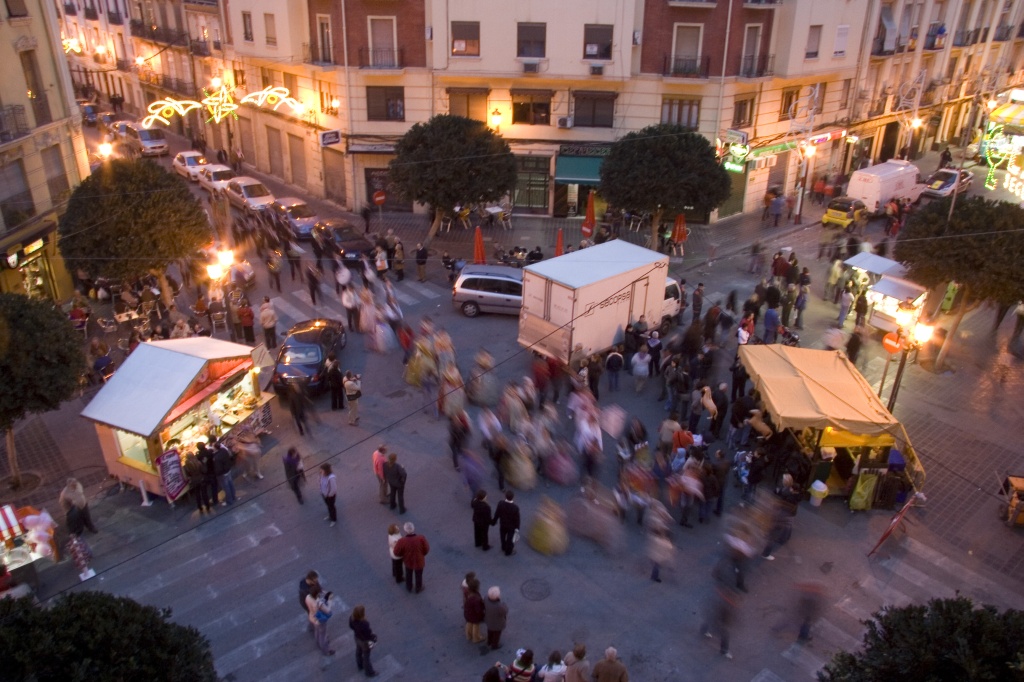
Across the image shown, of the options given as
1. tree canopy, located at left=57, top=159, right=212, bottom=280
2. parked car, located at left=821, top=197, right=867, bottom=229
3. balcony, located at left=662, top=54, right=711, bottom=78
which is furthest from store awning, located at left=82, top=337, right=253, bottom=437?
parked car, located at left=821, top=197, right=867, bottom=229

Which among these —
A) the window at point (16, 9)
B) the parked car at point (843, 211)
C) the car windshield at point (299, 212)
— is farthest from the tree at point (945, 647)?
the parked car at point (843, 211)

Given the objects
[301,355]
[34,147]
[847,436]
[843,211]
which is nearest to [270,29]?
[34,147]

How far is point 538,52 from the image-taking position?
2958cm

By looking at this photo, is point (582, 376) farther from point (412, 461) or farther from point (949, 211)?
point (949, 211)

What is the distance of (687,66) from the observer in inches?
1161

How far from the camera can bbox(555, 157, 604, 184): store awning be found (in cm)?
3078

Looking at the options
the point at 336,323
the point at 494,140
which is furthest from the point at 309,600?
the point at 494,140

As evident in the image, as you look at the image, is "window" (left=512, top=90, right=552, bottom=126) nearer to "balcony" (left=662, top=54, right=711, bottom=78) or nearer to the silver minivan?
"balcony" (left=662, top=54, right=711, bottom=78)

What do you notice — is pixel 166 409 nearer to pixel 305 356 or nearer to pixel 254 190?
pixel 305 356

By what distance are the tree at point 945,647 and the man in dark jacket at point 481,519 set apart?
20.9 ft

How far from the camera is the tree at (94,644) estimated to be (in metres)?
6.98

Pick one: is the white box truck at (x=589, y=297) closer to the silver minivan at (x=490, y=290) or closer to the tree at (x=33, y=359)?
the silver minivan at (x=490, y=290)

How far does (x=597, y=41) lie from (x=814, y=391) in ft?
59.9

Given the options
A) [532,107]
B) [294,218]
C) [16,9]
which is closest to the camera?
[16,9]
